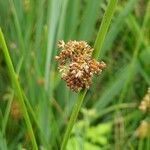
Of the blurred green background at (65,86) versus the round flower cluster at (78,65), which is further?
the blurred green background at (65,86)

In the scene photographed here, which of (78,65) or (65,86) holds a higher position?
(65,86)

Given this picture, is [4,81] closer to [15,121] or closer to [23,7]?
[15,121]

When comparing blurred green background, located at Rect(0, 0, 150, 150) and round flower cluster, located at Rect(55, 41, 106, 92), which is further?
blurred green background, located at Rect(0, 0, 150, 150)

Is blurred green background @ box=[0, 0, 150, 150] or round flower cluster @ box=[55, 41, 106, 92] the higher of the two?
blurred green background @ box=[0, 0, 150, 150]

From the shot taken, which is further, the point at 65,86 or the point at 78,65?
the point at 65,86
